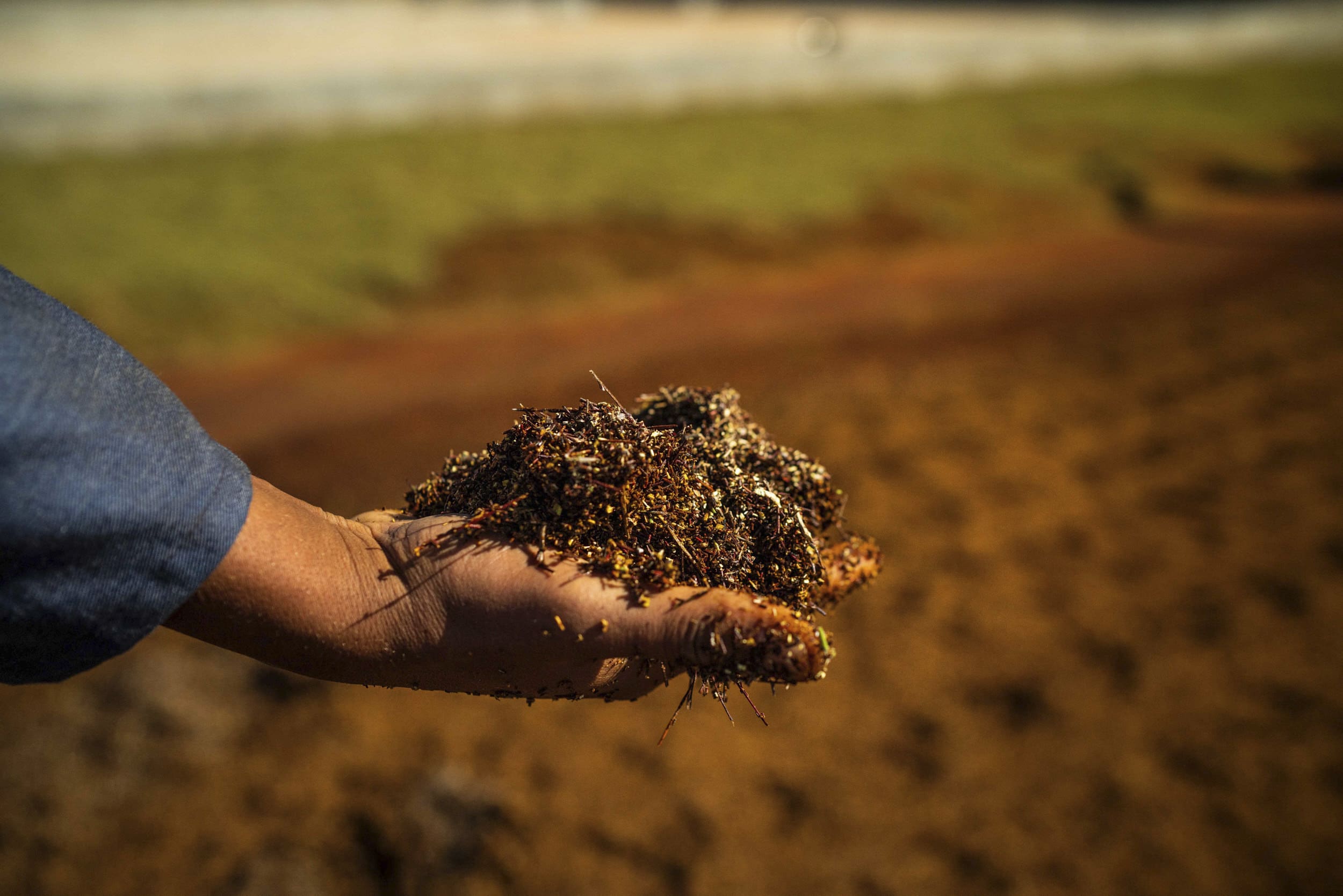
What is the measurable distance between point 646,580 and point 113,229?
8640mm

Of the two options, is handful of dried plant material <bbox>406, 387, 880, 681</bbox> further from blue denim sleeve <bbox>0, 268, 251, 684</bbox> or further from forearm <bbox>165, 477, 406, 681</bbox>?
blue denim sleeve <bbox>0, 268, 251, 684</bbox>

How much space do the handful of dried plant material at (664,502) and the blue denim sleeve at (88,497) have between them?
1.46 ft

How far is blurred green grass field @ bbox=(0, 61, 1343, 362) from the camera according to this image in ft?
26.0

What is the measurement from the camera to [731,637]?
1569mm

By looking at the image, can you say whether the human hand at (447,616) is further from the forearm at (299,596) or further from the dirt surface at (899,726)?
the dirt surface at (899,726)

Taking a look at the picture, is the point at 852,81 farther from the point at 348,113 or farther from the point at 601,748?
the point at 601,748

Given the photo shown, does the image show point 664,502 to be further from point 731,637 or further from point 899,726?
point 899,726

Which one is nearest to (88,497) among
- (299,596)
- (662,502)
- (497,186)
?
(299,596)

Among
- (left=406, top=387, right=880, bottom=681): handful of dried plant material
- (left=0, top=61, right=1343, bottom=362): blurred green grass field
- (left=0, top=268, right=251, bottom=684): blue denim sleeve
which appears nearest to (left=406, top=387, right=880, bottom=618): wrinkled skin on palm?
(left=406, top=387, right=880, bottom=681): handful of dried plant material

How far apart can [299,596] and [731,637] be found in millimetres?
707

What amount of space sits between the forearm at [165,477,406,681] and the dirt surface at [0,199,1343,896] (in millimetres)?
2811

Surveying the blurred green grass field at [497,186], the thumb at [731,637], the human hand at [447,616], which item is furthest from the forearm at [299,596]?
the blurred green grass field at [497,186]

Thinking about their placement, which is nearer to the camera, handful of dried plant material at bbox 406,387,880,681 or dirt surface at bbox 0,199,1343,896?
handful of dried plant material at bbox 406,387,880,681

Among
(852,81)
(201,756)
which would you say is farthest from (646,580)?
(852,81)
